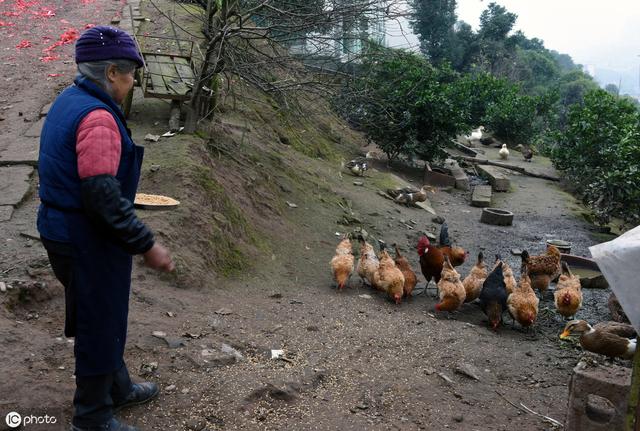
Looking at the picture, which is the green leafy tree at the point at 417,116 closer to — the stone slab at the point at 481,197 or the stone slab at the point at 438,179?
the stone slab at the point at 438,179

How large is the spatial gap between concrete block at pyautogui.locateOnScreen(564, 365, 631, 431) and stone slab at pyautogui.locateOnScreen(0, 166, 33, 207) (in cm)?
507

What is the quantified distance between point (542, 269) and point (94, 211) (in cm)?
628

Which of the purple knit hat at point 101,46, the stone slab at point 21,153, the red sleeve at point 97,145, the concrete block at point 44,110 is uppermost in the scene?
the purple knit hat at point 101,46

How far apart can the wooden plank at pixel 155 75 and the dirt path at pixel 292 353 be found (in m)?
0.59

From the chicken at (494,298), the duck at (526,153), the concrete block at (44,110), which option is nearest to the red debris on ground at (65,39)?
the concrete block at (44,110)

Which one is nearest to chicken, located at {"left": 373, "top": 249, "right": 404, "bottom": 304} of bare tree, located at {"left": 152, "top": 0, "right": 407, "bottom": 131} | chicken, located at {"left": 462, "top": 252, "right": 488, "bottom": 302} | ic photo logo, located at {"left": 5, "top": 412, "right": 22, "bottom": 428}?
chicken, located at {"left": 462, "top": 252, "right": 488, "bottom": 302}

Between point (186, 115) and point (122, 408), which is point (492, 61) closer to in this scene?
point (186, 115)

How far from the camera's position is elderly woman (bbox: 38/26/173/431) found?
261 cm

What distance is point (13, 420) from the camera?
121 inches

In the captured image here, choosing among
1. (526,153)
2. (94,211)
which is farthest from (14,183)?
(526,153)

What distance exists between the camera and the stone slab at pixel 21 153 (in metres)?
6.63

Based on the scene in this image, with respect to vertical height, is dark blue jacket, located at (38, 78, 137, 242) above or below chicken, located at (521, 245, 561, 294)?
above

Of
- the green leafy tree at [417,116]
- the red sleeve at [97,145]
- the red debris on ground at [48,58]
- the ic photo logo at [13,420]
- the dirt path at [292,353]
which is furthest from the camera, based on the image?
the green leafy tree at [417,116]

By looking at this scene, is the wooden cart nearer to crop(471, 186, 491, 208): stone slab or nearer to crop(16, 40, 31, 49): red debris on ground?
crop(16, 40, 31, 49): red debris on ground
